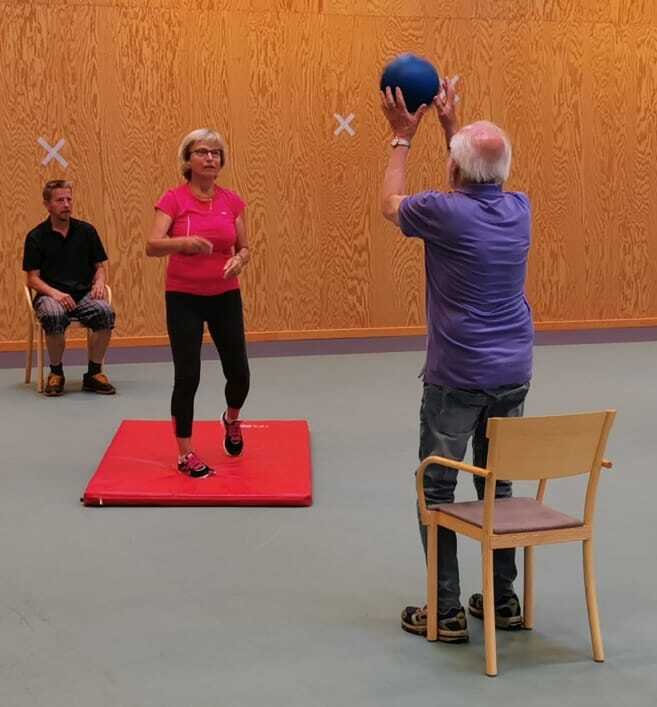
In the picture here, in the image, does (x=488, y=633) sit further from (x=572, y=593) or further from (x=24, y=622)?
(x=24, y=622)

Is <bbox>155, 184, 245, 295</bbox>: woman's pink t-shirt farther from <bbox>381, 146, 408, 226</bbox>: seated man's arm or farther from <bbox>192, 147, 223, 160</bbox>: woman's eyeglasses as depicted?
<bbox>381, 146, 408, 226</bbox>: seated man's arm

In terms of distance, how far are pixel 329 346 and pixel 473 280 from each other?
5790 mm

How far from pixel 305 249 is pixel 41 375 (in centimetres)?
287

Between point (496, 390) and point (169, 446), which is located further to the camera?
point (169, 446)

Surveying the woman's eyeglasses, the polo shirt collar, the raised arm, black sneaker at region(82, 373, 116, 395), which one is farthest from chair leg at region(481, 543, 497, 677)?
black sneaker at region(82, 373, 116, 395)

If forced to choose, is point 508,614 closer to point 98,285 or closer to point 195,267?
point 195,267

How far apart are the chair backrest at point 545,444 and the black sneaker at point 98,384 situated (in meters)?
4.35

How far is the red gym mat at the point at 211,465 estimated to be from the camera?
476cm

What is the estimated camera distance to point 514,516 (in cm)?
327

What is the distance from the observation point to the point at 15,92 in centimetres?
876

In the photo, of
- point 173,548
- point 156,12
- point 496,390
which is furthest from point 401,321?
point 496,390

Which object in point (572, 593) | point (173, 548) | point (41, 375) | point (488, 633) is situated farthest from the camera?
point (41, 375)

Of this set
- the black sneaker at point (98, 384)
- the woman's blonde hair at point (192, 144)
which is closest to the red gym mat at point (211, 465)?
the black sneaker at point (98, 384)

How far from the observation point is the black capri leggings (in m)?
4.98
